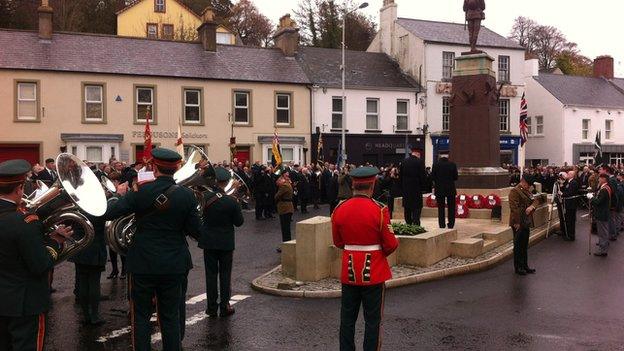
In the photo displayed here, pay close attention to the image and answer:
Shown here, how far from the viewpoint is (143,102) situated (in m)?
29.9

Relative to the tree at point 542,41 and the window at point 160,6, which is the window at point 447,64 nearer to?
the window at point 160,6

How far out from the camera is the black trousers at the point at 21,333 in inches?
195

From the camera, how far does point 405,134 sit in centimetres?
3588

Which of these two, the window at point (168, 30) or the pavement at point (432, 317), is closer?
the pavement at point (432, 317)

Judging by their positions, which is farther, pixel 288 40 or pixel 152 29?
pixel 152 29

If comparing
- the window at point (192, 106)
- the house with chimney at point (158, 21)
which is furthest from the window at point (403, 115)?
the house with chimney at point (158, 21)

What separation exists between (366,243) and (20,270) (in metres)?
3.09

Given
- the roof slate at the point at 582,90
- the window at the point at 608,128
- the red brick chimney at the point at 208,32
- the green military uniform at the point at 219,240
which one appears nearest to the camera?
the green military uniform at the point at 219,240

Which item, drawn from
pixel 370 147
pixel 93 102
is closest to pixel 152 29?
pixel 93 102

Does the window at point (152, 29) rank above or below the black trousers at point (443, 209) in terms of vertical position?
above

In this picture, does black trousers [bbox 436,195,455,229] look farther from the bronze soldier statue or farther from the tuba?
the tuba

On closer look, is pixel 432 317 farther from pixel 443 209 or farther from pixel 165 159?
pixel 443 209

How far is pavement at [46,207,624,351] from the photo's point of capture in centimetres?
707

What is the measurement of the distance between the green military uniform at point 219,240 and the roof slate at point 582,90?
37.7 m
